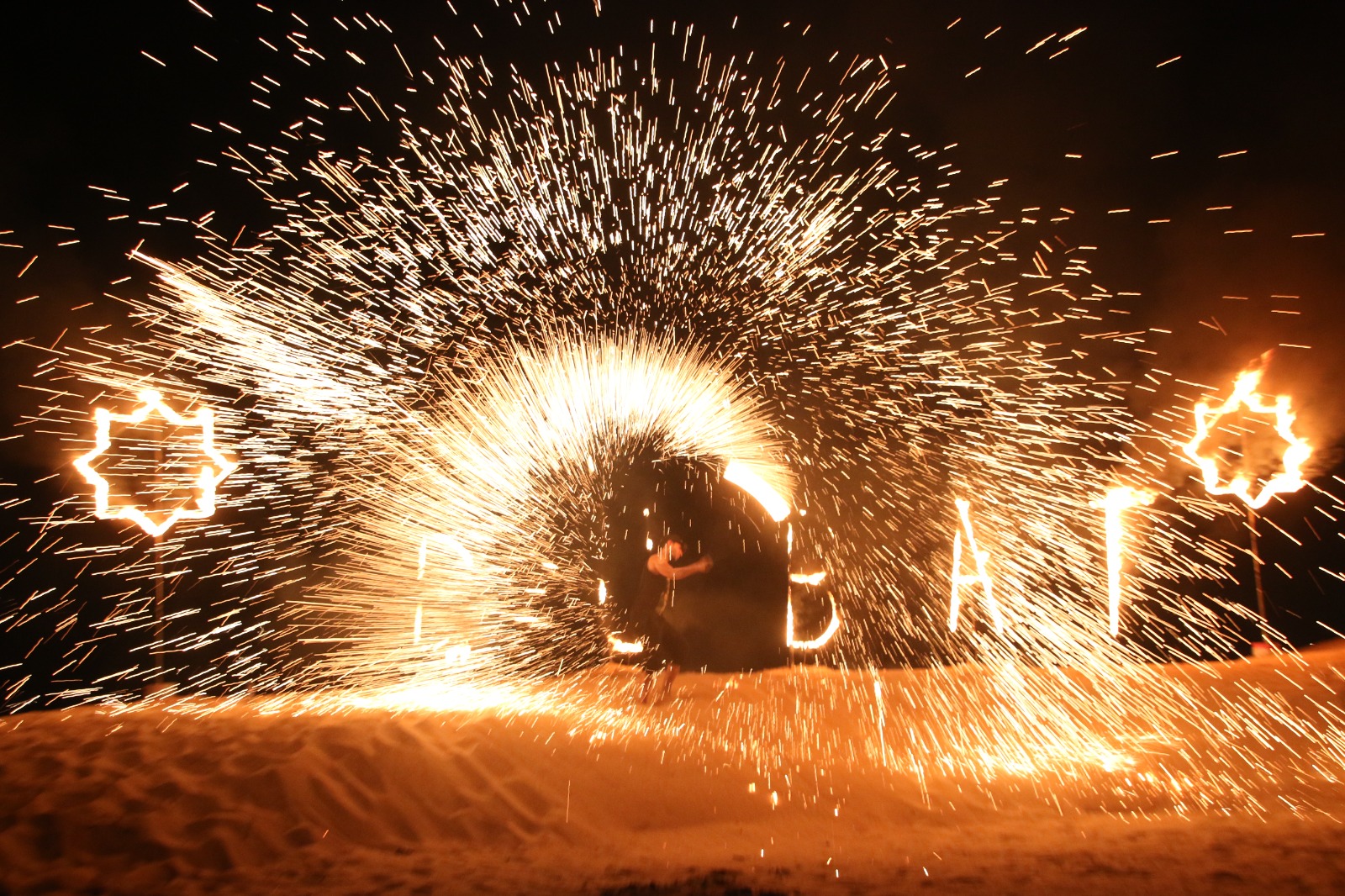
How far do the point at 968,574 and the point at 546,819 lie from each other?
673 cm

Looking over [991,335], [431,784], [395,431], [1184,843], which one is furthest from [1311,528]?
[395,431]

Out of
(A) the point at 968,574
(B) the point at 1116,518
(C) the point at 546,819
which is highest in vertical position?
(B) the point at 1116,518

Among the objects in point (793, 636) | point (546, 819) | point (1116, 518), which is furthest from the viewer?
point (1116, 518)

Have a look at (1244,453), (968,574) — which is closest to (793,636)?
(968,574)

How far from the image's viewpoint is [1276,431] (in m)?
7.86

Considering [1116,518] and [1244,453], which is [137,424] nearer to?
[1116,518]

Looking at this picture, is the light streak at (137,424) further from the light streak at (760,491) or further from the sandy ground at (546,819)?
the light streak at (760,491)

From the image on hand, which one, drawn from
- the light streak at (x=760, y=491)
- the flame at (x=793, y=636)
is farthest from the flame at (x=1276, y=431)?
the light streak at (x=760, y=491)

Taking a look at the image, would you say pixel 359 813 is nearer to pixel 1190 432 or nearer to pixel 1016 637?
pixel 1016 637

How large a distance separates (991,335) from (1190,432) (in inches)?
91.1

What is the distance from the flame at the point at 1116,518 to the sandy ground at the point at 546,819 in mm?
3128

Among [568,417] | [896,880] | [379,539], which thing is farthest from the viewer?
[379,539]

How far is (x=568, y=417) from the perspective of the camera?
9.58 meters

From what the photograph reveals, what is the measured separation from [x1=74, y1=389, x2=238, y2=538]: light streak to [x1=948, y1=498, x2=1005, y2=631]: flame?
300 inches
